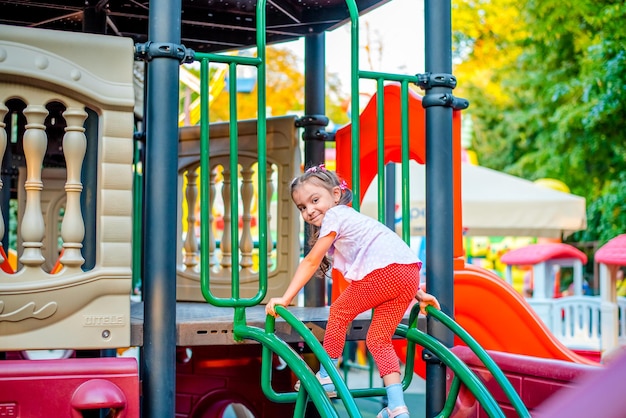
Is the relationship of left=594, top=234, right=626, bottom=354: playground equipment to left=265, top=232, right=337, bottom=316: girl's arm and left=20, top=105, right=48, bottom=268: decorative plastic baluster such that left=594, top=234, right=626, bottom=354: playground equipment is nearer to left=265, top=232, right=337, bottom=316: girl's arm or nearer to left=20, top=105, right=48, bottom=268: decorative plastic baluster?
left=265, top=232, right=337, bottom=316: girl's arm

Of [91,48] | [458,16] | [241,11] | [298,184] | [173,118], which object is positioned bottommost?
[298,184]

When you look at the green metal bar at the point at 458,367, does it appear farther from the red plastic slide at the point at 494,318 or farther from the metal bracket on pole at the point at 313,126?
the red plastic slide at the point at 494,318

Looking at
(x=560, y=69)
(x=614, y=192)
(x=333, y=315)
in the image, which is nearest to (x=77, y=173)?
(x=333, y=315)

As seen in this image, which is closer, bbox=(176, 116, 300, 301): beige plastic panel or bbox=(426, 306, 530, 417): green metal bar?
bbox=(426, 306, 530, 417): green metal bar

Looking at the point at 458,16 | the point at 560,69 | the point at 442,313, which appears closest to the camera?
the point at 442,313

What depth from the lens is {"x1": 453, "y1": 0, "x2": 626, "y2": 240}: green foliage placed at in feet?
31.5

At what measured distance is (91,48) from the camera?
9.70 ft

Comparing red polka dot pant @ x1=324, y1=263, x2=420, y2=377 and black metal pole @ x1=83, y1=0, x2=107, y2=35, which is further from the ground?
black metal pole @ x1=83, y1=0, x2=107, y2=35

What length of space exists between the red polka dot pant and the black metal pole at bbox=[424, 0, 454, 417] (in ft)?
1.29

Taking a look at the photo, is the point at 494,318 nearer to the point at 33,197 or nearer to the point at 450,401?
the point at 450,401

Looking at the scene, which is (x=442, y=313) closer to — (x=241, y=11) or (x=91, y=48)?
(x=91, y=48)

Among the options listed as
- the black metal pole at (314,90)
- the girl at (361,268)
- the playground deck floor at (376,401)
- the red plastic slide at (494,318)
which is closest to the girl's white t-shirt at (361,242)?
the girl at (361,268)

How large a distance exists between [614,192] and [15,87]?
33.7 ft

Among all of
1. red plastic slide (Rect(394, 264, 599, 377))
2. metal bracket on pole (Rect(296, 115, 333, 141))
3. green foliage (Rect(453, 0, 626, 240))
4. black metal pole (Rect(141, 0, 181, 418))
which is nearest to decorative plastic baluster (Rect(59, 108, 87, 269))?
black metal pole (Rect(141, 0, 181, 418))
